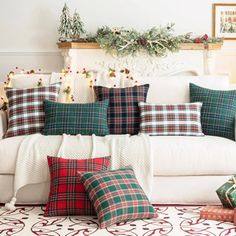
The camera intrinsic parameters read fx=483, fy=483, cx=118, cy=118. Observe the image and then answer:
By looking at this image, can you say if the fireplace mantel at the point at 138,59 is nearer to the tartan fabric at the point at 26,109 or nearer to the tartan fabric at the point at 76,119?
the tartan fabric at the point at 26,109

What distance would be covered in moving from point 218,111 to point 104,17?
3.35 meters

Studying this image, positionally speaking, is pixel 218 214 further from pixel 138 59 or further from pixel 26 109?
pixel 138 59

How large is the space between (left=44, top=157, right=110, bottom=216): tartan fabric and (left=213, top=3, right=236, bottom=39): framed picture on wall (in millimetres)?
4106

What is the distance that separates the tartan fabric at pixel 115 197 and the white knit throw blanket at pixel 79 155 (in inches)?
8.8

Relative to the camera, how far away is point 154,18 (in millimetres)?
6547

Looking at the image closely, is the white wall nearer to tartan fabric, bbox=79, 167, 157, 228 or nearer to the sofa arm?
the sofa arm

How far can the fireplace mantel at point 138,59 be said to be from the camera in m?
6.24

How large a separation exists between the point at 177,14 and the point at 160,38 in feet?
2.08

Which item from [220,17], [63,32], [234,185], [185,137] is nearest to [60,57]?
[63,32]

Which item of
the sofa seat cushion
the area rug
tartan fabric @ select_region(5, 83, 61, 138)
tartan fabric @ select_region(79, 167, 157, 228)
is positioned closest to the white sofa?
the sofa seat cushion

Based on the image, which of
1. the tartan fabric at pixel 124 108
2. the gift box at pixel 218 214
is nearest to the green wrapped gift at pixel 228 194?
the gift box at pixel 218 214

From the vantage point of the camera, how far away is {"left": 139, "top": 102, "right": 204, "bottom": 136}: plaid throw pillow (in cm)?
351

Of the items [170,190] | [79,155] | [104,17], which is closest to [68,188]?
[79,155]

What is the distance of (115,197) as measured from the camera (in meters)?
2.71
